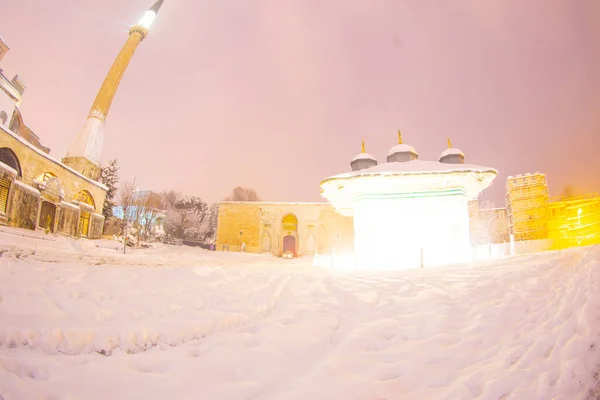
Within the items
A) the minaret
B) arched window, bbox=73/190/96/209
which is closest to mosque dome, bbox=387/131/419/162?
arched window, bbox=73/190/96/209

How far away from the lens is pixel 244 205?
115 ft

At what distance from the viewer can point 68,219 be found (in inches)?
757

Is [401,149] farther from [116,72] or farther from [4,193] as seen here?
[116,72]

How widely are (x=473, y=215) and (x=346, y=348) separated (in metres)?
32.1

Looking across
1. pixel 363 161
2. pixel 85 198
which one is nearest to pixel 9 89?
pixel 85 198

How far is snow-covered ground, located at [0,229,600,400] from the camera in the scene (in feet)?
10.1

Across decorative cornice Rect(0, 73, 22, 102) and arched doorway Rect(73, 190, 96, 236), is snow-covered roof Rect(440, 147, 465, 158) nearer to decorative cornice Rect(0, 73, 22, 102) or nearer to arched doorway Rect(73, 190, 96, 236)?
arched doorway Rect(73, 190, 96, 236)

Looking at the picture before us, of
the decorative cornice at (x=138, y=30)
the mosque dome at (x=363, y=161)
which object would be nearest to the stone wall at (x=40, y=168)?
the mosque dome at (x=363, y=161)

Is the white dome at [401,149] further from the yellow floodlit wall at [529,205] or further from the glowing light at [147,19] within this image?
the glowing light at [147,19]

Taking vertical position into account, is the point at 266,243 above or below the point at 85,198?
below

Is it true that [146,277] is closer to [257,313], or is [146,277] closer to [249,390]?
[257,313]

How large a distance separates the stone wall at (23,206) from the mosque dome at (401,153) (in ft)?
59.2

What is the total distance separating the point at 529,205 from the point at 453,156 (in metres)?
15.0

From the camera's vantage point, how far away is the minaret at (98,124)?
24891 millimetres
